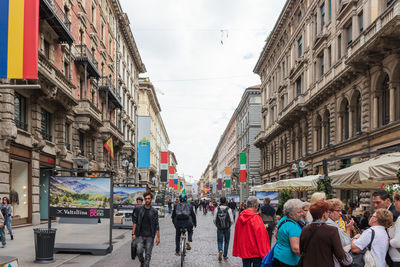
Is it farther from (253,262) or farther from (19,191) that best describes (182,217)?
(19,191)

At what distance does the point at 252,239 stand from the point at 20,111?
1752 centimetres

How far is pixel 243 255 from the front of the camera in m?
7.87

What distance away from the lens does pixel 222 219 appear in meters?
12.4

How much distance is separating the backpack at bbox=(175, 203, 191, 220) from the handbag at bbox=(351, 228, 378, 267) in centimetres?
706

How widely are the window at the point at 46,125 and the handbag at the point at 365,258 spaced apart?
21.7m

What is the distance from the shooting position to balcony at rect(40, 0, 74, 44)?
2252 centimetres

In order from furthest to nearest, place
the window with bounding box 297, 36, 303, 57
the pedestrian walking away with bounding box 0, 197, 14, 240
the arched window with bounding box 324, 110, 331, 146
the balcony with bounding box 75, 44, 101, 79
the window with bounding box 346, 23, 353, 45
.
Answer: the window with bounding box 297, 36, 303, 57 → the arched window with bounding box 324, 110, 331, 146 → the balcony with bounding box 75, 44, 101, 79 → the window with bounding box 346, 23, 353, 45 → the pedestrian walking away with bounding box 0, 197, 14, 240

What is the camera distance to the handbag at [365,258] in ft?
19.1

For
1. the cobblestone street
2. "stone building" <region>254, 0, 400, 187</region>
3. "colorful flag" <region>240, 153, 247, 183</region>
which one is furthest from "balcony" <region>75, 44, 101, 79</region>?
"colorful flag" <region>240, 153, 247, 183</region>

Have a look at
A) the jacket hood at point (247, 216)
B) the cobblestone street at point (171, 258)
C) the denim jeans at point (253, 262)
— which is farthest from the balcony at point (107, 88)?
the denim jeans at point (253, 262)

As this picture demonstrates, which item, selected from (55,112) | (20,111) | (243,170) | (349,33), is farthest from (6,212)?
(243,170)

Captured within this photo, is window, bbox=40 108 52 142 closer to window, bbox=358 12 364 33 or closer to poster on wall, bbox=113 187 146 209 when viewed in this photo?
poster on wall, bbox=113 187 146 209

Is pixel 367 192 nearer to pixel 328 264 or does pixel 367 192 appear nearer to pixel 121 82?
pixel 328 264

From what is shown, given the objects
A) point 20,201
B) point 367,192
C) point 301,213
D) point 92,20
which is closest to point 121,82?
point 92,20
